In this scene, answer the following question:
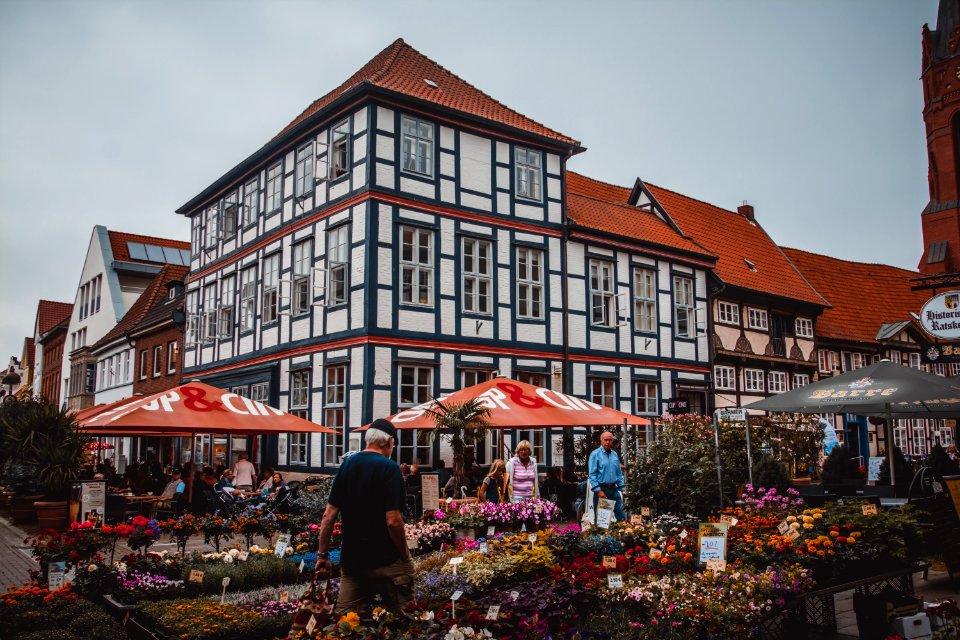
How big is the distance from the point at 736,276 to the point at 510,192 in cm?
1092

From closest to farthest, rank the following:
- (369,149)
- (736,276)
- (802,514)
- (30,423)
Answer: (802,514), (30,423), (369,149), (736,276)

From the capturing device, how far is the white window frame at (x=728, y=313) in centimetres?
2814

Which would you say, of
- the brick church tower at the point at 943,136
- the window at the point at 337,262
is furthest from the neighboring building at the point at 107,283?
the brick church tower at the point at 943,136

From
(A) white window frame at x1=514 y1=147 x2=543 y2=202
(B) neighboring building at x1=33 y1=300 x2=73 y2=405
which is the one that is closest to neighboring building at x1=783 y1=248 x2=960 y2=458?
(A) white window frame at x1=514 y1=147 x2=543 y2=202

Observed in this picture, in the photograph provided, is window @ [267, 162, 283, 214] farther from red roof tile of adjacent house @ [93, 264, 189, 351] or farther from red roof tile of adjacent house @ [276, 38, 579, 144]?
red roof tile of adjacent house @ [93, 264, 189, 351]

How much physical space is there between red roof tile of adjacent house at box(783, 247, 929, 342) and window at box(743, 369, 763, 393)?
197 inches

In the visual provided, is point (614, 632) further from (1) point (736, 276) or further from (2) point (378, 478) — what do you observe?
(1) point (736, 276)

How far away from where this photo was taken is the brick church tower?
139 ft

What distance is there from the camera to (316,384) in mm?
20594

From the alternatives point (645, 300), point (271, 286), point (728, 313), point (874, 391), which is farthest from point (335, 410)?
point (728, 313)

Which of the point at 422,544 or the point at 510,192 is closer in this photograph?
the point at 422,544

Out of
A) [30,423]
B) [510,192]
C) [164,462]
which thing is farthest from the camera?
→ [164,462]

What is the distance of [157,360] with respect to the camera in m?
32.9

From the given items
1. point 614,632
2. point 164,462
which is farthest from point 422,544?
point 164,462
